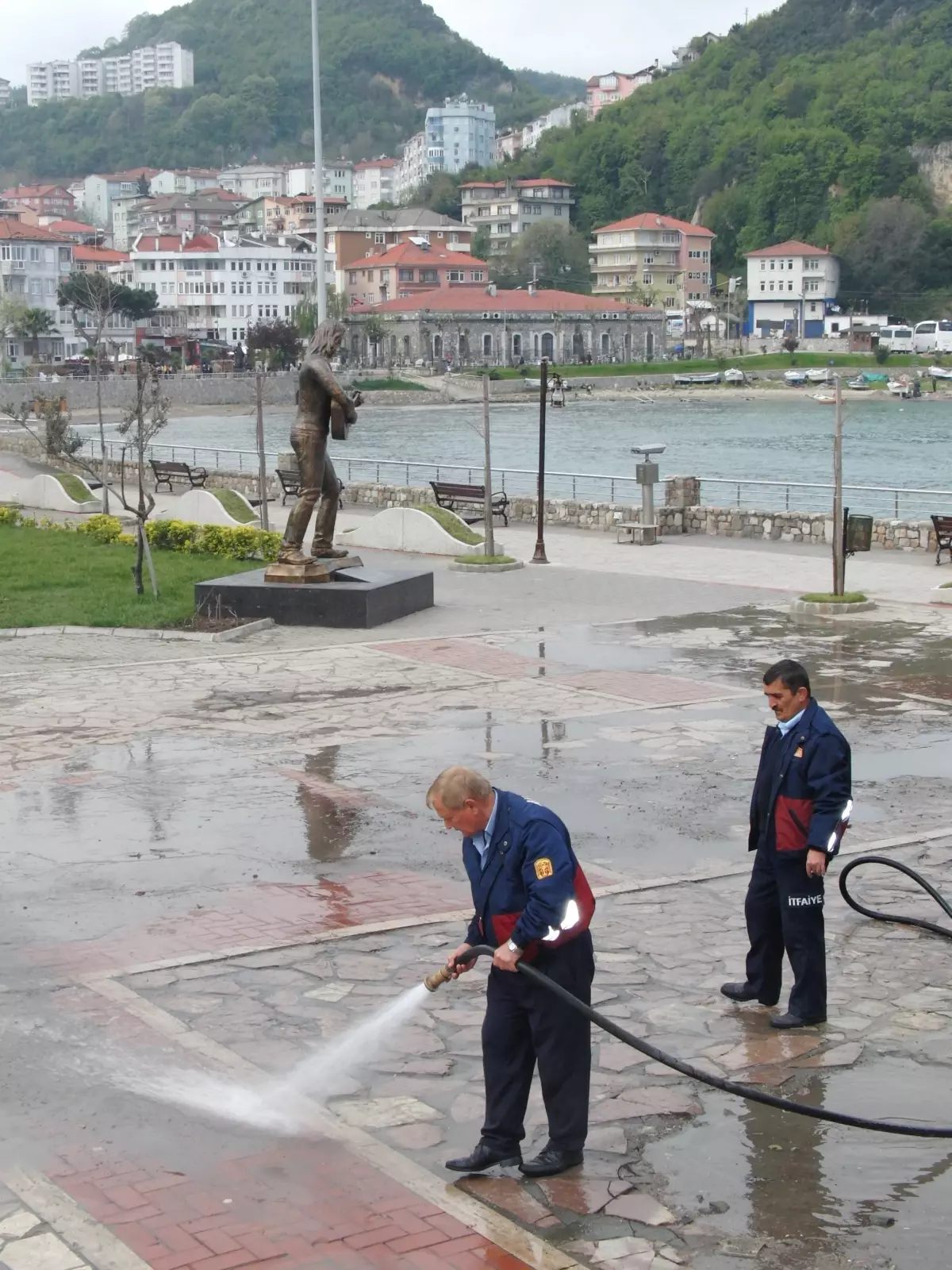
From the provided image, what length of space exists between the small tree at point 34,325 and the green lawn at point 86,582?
104 metres

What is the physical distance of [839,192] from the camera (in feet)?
570

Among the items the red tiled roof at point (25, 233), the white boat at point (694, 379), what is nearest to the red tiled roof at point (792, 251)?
the white boat at point (694, 379)

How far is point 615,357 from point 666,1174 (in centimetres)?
14548

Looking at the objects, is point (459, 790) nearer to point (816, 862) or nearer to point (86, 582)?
point (816, 862)

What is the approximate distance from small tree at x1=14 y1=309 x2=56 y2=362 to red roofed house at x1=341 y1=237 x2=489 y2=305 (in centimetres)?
3049

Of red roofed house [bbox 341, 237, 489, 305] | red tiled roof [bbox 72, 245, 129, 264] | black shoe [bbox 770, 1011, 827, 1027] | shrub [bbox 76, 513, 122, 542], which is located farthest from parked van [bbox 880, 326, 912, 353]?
black shoe [bbox 770, 1011, 827, 1027]

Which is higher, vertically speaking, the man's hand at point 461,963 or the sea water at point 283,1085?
the man's hand at point 461,963

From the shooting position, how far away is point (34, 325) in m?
124

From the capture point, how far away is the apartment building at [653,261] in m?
167

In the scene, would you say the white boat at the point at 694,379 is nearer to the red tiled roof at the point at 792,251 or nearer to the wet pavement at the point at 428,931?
the red tiled roof at the point at 792,251

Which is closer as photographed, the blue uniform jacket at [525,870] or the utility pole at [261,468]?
the blue uniform jacket at [525,870]

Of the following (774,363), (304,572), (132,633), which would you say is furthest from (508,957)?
(774,363)

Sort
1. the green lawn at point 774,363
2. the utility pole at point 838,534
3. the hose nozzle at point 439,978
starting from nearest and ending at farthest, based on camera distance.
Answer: the hose nozzle at point 439,978 → the utility pole at point 838,534 → the green lawn at point 774,363

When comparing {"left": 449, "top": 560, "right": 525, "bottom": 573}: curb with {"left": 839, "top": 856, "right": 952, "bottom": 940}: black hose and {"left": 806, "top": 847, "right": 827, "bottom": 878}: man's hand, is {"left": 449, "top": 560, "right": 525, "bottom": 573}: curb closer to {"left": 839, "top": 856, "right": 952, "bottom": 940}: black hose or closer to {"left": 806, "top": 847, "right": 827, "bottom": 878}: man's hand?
{"left": 839, "top": 856, "right": 952, "bottom": 940}: black hose
